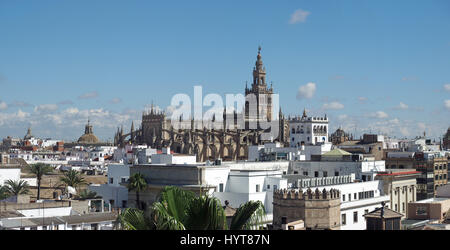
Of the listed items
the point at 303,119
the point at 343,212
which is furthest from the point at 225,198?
the point at 303,119

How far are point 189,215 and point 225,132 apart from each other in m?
89.1

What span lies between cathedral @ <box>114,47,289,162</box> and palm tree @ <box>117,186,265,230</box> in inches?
3018

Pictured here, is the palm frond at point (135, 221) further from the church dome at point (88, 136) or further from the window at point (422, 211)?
the church dome at point (88, 136)

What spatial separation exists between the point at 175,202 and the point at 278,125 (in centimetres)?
9803

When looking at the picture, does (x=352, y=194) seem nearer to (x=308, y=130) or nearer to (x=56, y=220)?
(x=56, y=220)

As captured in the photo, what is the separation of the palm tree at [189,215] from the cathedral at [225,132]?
76.7m

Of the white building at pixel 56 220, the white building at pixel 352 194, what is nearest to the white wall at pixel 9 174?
the white building at pixel 56 220

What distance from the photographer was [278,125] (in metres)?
105

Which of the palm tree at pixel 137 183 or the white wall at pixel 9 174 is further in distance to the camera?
the white wall at pixel 9 174

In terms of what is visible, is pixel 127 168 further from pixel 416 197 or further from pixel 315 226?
pixel 416 197

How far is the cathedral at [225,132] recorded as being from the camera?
9400 cm

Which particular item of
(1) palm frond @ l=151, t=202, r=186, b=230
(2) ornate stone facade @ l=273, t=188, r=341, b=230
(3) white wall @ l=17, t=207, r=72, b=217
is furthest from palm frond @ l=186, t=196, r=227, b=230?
(3) white wall @ l=17, t=207, r=72, b=217

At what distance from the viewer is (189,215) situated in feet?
24.0
